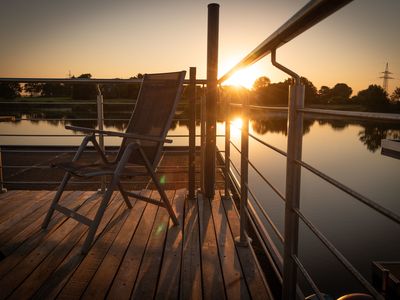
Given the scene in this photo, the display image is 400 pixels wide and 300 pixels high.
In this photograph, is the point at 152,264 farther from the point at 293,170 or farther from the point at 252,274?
the point at 293,170

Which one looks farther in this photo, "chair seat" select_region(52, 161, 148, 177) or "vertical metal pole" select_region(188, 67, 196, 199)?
"vertical metal pole" select_region(188, 67, 196, 199)

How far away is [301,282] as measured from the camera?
11953 millimetres

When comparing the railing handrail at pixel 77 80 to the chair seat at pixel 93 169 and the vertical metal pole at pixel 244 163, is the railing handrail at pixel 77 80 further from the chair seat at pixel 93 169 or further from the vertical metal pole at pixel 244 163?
the vertical metal pole at pixel 244 163

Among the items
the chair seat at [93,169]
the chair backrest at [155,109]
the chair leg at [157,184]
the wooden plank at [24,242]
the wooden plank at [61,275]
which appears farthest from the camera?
the chair backrest at [155,109]

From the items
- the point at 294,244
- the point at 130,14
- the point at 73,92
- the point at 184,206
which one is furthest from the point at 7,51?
the point at 294,244

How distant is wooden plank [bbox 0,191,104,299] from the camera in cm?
138

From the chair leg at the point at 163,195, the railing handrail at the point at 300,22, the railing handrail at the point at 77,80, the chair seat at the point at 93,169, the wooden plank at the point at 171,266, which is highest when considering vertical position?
the railing handrail at the point at 77,80

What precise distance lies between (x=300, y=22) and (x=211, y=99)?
6.19 ft

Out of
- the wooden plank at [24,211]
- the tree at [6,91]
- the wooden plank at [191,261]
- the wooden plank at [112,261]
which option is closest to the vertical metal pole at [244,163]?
the wooden plank at [191,261]

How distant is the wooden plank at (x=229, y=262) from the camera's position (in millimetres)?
1355

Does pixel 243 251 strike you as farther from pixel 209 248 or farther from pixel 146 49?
pixel 146 49

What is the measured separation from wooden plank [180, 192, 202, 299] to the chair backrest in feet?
1.61

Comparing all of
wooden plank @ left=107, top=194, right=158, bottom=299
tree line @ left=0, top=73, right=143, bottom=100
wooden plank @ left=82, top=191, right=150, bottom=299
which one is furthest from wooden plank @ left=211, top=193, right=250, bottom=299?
tree line @ left=0, top=73, right=143, bottom=100

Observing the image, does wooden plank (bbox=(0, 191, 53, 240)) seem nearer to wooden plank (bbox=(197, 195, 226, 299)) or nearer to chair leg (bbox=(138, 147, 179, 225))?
chair leg (bbox=(138, 147, 179, 225))
